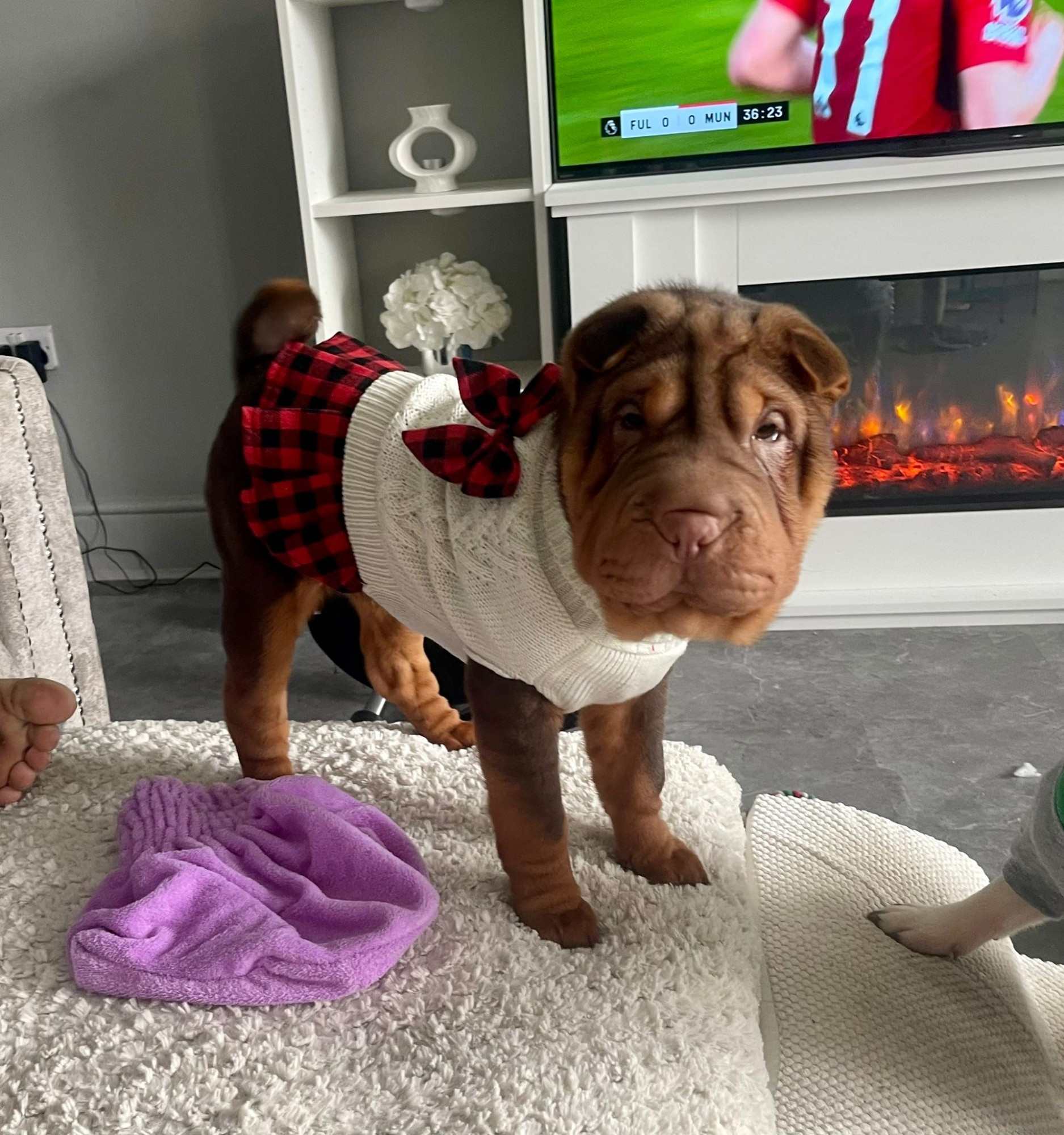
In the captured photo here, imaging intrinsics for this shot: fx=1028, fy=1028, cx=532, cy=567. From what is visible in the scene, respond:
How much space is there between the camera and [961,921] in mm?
983

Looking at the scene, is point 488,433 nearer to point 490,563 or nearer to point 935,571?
point 490,563

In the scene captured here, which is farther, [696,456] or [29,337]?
[29,337]

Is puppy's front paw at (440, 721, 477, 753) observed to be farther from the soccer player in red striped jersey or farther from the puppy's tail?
the soccer player in red striped jersey

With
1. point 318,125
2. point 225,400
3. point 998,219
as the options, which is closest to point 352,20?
point 318,125

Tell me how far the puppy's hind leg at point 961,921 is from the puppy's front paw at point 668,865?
0.64 ft

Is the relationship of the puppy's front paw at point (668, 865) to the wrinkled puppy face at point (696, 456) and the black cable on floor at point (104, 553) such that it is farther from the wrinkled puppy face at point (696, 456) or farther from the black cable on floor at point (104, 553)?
the black cable on floor at point (104, 553)

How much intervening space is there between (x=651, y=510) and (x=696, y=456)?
55mm

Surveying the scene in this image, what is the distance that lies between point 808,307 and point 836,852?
1.30m

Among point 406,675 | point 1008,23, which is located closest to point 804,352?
point 406,675

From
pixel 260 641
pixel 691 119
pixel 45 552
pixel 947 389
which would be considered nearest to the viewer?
pixel 260 641

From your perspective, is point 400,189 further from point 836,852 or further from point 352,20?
point 836,852

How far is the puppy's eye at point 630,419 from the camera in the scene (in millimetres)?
738

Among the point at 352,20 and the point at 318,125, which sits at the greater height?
the point at 352,20

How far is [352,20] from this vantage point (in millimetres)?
2217
